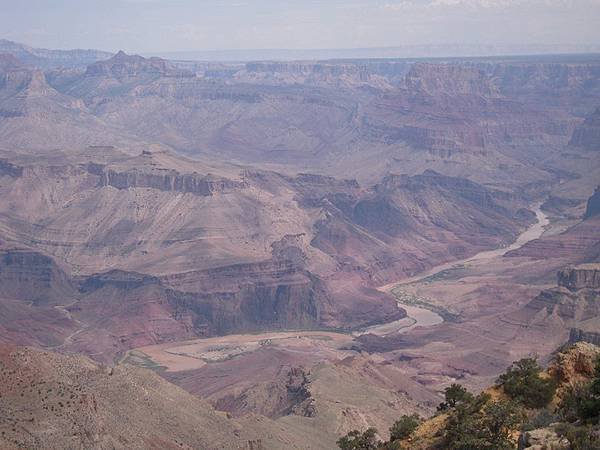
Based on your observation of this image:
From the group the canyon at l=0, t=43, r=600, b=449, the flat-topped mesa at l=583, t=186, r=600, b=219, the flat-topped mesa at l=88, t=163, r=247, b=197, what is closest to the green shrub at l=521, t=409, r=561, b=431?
the canyon at l=0, t=43, r=600, b=449

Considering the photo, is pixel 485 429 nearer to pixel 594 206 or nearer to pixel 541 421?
pixel 541 421

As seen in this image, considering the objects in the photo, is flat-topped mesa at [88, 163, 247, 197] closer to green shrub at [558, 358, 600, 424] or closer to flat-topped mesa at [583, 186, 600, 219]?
flat-topped mesa at [583, 186, 600, 219]

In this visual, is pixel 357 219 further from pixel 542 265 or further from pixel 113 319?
pixel 113 319

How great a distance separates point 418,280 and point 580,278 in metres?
42.2

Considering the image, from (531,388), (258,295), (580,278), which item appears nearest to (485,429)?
(531,388)

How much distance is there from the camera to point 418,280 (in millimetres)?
152875

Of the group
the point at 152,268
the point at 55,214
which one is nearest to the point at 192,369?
the point at 152,268

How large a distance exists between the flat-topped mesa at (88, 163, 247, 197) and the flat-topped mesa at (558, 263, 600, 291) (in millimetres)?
69332

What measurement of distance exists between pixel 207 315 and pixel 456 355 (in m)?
38.6

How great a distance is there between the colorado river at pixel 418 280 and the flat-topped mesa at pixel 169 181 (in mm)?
36537

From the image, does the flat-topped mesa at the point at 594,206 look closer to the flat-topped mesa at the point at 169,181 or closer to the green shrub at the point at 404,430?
the flat-topped mesa at the point at 169,181

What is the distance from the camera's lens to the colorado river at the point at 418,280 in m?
123

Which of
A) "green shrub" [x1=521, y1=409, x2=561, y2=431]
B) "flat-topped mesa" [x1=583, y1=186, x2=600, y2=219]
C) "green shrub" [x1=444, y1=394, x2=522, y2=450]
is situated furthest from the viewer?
"flat-topped mesa" [x1=583, y1=186, x2=600, y2=219]

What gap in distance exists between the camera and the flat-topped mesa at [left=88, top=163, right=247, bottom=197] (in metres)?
163
